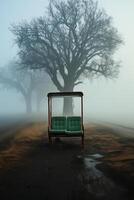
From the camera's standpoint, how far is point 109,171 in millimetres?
11148

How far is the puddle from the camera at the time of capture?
820cm

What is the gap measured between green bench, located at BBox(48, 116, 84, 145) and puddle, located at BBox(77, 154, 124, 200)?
5.89 metres

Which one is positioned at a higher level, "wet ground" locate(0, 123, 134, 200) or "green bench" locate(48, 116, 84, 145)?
"green bench" locate(48, 116, 84, 145)

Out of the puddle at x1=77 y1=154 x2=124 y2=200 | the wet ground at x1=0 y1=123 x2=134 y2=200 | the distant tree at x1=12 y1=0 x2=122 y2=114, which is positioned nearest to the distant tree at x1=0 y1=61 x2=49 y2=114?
the distant tree at x1=12 y1=0 x2=122 y2=114

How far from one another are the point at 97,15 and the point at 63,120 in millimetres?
30306

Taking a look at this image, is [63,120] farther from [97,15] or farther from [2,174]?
[97,15]

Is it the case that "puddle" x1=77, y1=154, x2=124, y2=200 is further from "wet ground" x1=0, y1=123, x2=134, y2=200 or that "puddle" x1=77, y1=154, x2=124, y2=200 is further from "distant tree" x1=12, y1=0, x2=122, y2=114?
"distant tree" x1=12, y1=0, x2=122, y2=114

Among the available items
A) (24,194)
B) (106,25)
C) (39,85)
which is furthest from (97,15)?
(39,85)

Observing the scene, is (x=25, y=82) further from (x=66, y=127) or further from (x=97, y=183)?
(x=97, y=183)

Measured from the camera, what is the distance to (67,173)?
10.9 metres

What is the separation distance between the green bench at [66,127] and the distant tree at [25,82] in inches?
2810

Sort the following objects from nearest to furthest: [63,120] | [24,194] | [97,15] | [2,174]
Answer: [24,194]
[2,174]
[63,120]
[97,15]

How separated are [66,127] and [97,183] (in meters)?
9.98

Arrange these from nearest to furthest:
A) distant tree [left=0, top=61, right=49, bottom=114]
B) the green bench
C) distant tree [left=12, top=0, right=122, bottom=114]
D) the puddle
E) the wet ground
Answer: the puddle < the wet ground < the green bench < distant tree [left=12, top=0, right=122, bottom=114] < distant tree [left=0, top=61, right=49, bottom=114]
